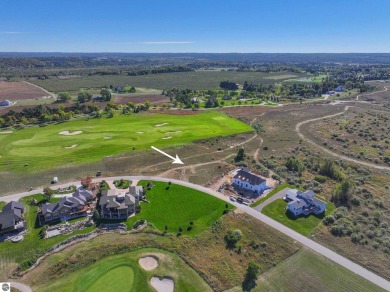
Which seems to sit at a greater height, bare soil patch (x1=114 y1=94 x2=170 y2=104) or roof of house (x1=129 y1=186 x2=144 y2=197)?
roof of house (x1=129 y1=186 x2=144 y2=197)

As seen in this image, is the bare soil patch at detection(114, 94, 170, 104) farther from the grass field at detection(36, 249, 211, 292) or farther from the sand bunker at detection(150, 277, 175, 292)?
the sand bunker at detection(150, 277, 175, 292)

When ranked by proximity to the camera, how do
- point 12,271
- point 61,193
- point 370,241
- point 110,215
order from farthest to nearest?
1. point 61,193
2. point 110,215
3. point 370,241
4. point 12,271

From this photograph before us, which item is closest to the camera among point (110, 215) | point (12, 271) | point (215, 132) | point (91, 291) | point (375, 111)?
point (91, 291)

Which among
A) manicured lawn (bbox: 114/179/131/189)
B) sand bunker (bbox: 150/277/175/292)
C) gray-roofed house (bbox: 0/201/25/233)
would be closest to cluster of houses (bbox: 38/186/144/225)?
gray-roofed house (bbox: 0/201/25/233)

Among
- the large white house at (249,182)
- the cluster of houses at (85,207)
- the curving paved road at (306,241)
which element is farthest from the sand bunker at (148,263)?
the large white house at (249,182)

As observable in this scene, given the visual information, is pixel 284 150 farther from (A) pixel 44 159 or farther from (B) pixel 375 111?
(B) pixel 375 111

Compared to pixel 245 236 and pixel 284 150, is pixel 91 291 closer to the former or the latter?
pixel 245 236

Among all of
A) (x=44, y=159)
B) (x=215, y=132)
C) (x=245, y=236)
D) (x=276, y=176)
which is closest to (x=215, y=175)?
(x=276, y=176)

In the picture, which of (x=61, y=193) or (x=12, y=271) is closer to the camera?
(x=12, y=271)
